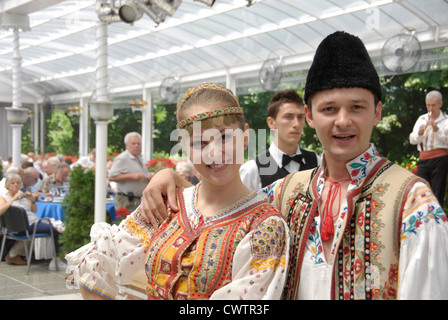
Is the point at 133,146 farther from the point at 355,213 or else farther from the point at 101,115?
the point at 355,213

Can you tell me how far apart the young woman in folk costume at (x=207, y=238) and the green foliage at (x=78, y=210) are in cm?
496

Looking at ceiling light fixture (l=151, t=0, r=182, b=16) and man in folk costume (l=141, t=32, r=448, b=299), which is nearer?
man in folk costume (l=141, t=32, r=448, b=299)

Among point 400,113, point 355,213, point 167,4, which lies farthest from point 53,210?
point 400,113

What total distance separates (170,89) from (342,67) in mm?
11857

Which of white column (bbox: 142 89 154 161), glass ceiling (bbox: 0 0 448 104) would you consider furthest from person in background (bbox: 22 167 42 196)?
white column (bbox: 142 89 154 161)

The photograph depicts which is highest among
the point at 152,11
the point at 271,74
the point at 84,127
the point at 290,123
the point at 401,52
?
the point at 152,11

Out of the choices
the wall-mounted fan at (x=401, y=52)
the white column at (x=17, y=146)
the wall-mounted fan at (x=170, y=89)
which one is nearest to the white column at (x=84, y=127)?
the wall-mounted fan at (x=170, y=89)

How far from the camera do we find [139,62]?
15430 millimetres

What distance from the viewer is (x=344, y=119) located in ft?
4.36

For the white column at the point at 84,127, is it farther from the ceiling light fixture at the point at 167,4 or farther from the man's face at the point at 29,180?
the ceiling light fixture at the point at 167,4

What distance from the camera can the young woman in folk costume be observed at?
4.32 ft

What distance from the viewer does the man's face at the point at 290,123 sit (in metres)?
2.92

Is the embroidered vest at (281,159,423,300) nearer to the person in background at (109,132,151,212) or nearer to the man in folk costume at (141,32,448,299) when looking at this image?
the man in folk costume at (141,32,448,299)
